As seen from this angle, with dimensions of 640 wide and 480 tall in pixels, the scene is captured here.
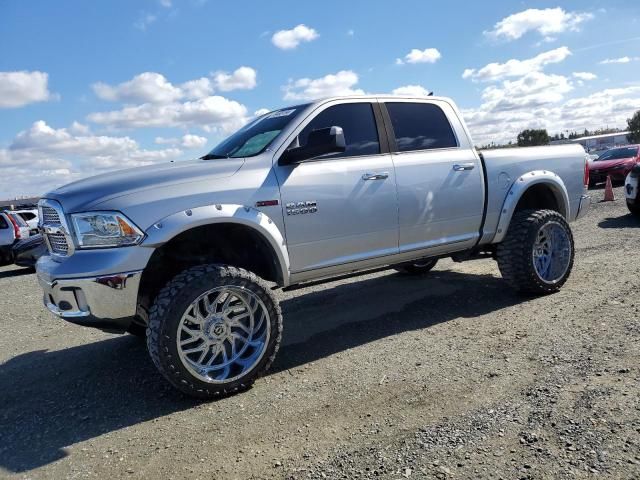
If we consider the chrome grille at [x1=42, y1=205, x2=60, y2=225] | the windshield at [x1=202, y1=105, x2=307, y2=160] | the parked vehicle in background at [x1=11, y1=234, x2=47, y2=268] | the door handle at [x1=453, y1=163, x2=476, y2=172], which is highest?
the windshield at [x1=202, y1=105, x2=307, y2=160]

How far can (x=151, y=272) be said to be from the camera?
379 cm

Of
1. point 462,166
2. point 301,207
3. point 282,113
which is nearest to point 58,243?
point 301,207

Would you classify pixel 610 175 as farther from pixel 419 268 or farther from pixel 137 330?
pixel 137 330

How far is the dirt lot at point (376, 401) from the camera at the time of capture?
8.55 ft

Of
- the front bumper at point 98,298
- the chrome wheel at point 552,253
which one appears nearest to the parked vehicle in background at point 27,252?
the front bumper at point 98,298

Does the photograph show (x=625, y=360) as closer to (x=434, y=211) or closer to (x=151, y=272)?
(x=434, y=211)

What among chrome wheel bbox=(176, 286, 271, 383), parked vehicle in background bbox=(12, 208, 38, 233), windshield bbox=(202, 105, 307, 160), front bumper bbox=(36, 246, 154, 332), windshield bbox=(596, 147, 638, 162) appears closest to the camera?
front bumper bbox=(36, 246, 154, 332)

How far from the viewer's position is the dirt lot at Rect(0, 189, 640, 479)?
2.61m

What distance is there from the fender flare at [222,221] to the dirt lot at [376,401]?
98 cm

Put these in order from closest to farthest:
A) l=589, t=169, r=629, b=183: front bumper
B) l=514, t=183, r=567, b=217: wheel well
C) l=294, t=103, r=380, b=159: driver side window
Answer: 1. l=294, t=103, r=380, b=159: driver side window
2. l=514, t=183, r=567, b=217: wheel well
3. l=589, t=169, r=629, b=183: front bumper

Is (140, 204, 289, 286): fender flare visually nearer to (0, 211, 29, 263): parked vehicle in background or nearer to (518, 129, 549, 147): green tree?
(518, 129, 549, 147): green tree

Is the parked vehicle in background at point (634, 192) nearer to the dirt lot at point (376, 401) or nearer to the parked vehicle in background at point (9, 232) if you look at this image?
the dirt lot at point (376, 401)

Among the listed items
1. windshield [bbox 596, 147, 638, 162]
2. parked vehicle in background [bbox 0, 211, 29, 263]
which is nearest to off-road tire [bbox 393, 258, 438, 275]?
parked vehicle in background [bbox 0, 211, 29, 263]

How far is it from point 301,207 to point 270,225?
12.7 inches
